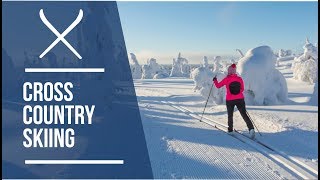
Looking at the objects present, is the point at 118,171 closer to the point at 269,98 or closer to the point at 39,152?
the point at 39,152

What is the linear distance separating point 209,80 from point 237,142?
12.0m

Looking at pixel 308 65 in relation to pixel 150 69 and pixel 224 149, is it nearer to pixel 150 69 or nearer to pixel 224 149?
pixel 224 149

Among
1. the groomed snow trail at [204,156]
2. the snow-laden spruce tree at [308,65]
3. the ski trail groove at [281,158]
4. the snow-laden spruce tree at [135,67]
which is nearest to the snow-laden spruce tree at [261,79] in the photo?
the groomed snow trail at [204,156]

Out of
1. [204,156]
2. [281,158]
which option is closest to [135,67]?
[204,156]

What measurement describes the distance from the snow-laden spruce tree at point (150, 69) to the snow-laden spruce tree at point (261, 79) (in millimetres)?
51528

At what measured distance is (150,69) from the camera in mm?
69062

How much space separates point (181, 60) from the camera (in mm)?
72938

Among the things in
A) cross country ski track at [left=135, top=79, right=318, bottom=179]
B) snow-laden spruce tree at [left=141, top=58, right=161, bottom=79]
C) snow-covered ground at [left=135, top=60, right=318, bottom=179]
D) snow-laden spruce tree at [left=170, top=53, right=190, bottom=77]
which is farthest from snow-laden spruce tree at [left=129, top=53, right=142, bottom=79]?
cross country ski track at [left=135, top=79, right=318, bottom=179]

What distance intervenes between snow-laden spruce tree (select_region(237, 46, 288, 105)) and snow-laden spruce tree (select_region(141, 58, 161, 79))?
51528 millimetres

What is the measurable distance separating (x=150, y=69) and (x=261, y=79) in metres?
53.5

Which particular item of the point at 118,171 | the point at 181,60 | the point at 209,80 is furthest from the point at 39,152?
the point at 181,60

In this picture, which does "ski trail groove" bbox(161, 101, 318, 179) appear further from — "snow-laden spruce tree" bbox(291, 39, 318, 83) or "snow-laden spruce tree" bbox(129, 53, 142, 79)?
"snow-laden spruce tree" bbox(129, 53, 142, 79)

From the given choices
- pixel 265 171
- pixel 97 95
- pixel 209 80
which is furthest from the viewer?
pixel 209 80

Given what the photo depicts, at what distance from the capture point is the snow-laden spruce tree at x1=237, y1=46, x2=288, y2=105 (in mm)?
15859
